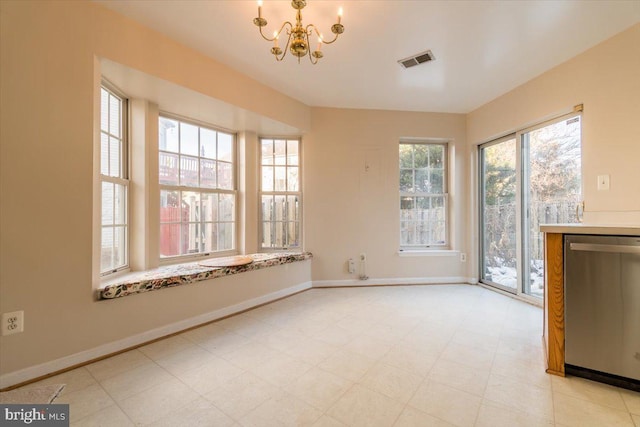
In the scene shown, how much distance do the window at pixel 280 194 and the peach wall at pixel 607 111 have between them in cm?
300

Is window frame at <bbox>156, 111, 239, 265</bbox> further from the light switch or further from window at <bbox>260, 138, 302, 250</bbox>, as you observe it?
the light switch

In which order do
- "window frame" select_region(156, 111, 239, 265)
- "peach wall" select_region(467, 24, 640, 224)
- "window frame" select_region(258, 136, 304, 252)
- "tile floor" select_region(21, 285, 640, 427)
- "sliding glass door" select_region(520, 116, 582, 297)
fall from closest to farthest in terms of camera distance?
"tile floor" select_region(21, 285, 640, 427), "peach wall" select_region(467, 24, 640, 224), "sliding glass door" select_region(520, 116, 582, 297), "window frame" select_region(156, 111, 239, 265), "window frame" select_region(258, 136, 304, 252)

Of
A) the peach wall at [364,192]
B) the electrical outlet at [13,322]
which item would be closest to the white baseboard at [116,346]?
the electrical outlet at [13,322]

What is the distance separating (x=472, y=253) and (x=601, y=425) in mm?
2821

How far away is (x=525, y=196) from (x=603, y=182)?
927 mm

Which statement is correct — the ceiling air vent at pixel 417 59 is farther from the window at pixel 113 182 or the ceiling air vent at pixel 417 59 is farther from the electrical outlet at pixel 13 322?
the electrical outlet at pixel 13 322

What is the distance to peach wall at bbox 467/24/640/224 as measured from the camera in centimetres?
211

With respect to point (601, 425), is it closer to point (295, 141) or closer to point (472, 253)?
point (472, 253)

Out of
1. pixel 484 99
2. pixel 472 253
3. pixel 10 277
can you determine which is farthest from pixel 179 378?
pixel 484 99

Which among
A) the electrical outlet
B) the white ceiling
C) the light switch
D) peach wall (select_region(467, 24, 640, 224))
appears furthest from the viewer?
the light switch

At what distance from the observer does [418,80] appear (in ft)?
10.00

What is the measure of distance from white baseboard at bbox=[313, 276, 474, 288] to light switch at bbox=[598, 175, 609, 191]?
6.68ft

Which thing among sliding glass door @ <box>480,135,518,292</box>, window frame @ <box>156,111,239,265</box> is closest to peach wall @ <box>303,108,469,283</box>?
sliding glass door @ <box>480,135,518,292</box>

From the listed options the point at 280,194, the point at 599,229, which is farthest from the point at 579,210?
the point at 280,194
